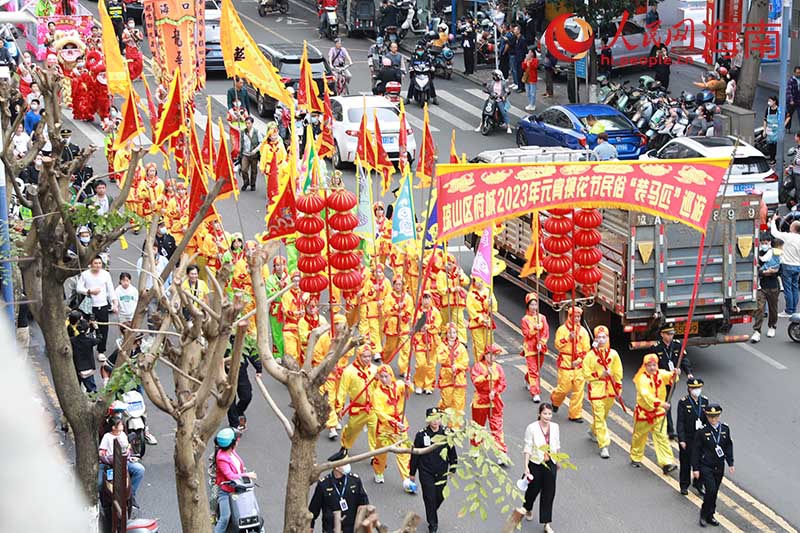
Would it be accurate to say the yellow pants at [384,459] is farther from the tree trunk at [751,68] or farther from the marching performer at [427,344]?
the tree trunk at [751,68]

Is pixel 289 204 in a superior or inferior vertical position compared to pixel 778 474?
superior

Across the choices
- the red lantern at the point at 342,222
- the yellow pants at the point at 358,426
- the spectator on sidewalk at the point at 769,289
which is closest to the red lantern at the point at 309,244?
the red lantern at the point at 342,222

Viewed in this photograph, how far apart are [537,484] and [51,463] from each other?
10.1m

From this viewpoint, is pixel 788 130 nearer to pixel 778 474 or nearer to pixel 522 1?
pixel 522 1

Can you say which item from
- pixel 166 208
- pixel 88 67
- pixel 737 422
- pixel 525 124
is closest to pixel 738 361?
pixel 737 422

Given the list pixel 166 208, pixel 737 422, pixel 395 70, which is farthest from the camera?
pixel 395 70

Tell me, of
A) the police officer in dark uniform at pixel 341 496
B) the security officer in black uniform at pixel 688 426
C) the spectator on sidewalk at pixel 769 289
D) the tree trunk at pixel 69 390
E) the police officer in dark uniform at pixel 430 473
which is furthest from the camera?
the spectator on sidewalk at pixel 769 289

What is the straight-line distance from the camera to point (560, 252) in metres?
15.2

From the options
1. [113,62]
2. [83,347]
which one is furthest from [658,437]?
[113,62]

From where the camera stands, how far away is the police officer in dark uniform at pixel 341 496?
12422mm

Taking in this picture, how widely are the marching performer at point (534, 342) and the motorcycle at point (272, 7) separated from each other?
1216 inches

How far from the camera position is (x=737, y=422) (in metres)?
16.2

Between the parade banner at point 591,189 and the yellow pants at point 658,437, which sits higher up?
the parade banner at point 591,189

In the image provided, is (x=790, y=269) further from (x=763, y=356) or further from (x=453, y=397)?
(x=453, y=397)
